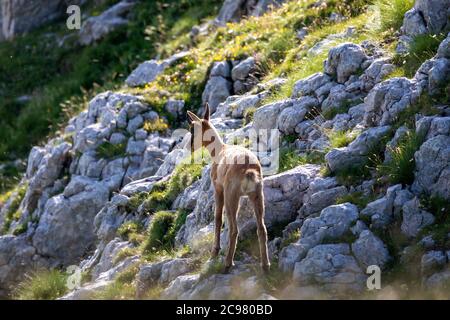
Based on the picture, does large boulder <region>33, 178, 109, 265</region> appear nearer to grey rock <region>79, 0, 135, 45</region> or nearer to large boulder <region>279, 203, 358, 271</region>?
large boulder <region>279, 203, 358, 271</region>

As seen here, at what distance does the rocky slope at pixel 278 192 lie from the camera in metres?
13.5

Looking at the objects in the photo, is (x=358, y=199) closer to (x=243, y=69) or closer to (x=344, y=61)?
(x=344, y=61)

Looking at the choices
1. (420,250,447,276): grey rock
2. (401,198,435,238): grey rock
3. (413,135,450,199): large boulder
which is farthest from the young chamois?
(413,135,450,199): large boulder

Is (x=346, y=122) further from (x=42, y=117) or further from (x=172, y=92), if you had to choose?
(x=42, y=117)

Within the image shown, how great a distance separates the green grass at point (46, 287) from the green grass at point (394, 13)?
30.5ft

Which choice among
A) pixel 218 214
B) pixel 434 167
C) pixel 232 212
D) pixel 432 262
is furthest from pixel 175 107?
pixel 432 262

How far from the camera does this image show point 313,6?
23.2m

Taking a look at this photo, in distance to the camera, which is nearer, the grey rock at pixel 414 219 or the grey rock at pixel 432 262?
the grey rock at pixel 432 262

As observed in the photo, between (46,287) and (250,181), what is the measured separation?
6746 millimetres

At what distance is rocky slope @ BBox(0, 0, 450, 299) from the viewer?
13539 millimetres

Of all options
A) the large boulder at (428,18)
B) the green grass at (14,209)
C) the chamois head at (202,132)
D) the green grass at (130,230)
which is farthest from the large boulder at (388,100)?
the green grass at (14,209)

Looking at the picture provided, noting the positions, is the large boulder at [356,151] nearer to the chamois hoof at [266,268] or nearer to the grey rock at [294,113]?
the grey rock at [294,113]
